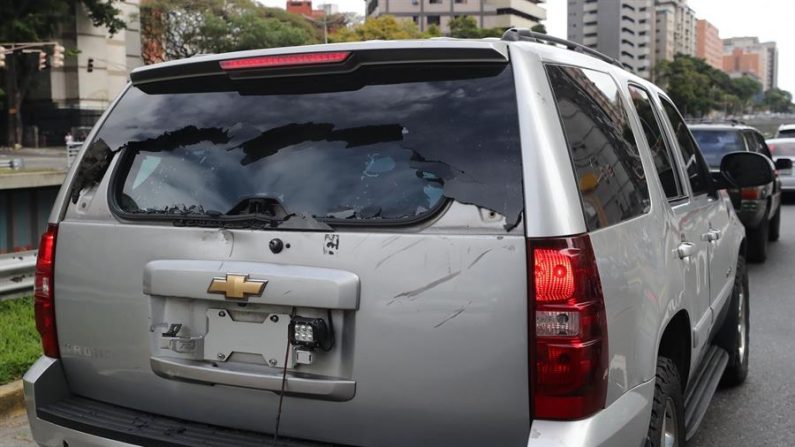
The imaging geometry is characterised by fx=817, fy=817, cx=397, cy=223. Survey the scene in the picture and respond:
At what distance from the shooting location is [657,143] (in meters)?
3.52

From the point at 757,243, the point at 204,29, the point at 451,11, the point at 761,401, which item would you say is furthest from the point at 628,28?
the point at 761,401

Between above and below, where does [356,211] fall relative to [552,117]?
below

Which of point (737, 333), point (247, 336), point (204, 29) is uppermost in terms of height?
point (204, 29)

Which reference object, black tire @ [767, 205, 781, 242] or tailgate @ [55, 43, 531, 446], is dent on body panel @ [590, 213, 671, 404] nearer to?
tailgate @ [55, 43, 531, 446]

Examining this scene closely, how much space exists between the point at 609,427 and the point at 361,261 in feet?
2.78

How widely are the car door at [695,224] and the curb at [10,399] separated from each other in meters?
3.69

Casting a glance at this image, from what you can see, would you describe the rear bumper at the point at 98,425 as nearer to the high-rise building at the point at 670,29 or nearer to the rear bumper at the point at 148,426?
the rear bumper at the point at 148,426

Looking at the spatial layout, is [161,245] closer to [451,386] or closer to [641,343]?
[451,386]

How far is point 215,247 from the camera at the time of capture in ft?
8.27

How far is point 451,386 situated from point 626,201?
933mm

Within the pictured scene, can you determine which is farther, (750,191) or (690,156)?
(750,191)

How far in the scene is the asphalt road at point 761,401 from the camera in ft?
14.7

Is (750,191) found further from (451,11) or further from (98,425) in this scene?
(451,11)

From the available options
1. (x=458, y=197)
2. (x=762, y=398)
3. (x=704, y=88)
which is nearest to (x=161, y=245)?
(x=458, y=197)
